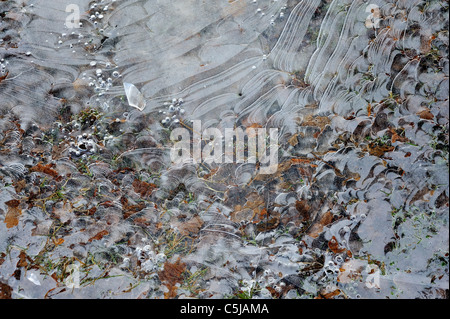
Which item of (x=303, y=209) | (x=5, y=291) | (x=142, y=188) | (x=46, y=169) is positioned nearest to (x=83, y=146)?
(x=46, y=169)

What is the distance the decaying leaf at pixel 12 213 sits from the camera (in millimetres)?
1421

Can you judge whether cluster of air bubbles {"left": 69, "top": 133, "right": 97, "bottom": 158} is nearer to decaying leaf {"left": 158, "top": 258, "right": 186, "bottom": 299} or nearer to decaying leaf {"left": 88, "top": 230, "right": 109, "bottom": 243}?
decaying leaf {"left": 88, "top": 230, "right": 109, "bottom": 243}

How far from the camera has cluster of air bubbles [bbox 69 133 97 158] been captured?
1.45 m

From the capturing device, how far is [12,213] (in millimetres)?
1427

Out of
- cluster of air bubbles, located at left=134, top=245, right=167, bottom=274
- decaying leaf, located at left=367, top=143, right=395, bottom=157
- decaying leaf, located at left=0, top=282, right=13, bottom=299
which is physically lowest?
decaying leaf, located at left=0, top=282, right=13, bottom=299

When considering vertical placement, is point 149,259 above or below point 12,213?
below

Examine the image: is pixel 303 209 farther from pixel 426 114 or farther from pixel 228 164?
pixel 426 114

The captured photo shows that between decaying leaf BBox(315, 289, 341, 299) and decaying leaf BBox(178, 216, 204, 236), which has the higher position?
A: decaying leaf BBox(178, 216, 204, 236)

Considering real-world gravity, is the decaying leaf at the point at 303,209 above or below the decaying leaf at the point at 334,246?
above

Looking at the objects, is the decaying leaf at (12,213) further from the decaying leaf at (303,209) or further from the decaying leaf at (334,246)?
the decaying leaf at (334,246)

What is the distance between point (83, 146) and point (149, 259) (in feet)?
1.79

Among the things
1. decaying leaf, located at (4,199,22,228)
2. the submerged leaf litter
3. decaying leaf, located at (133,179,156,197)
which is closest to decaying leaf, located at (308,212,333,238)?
the submerged leaf litter

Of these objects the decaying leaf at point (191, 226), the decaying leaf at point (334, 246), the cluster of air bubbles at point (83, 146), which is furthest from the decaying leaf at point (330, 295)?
the cluster of air bubbles at point (83, 146)
